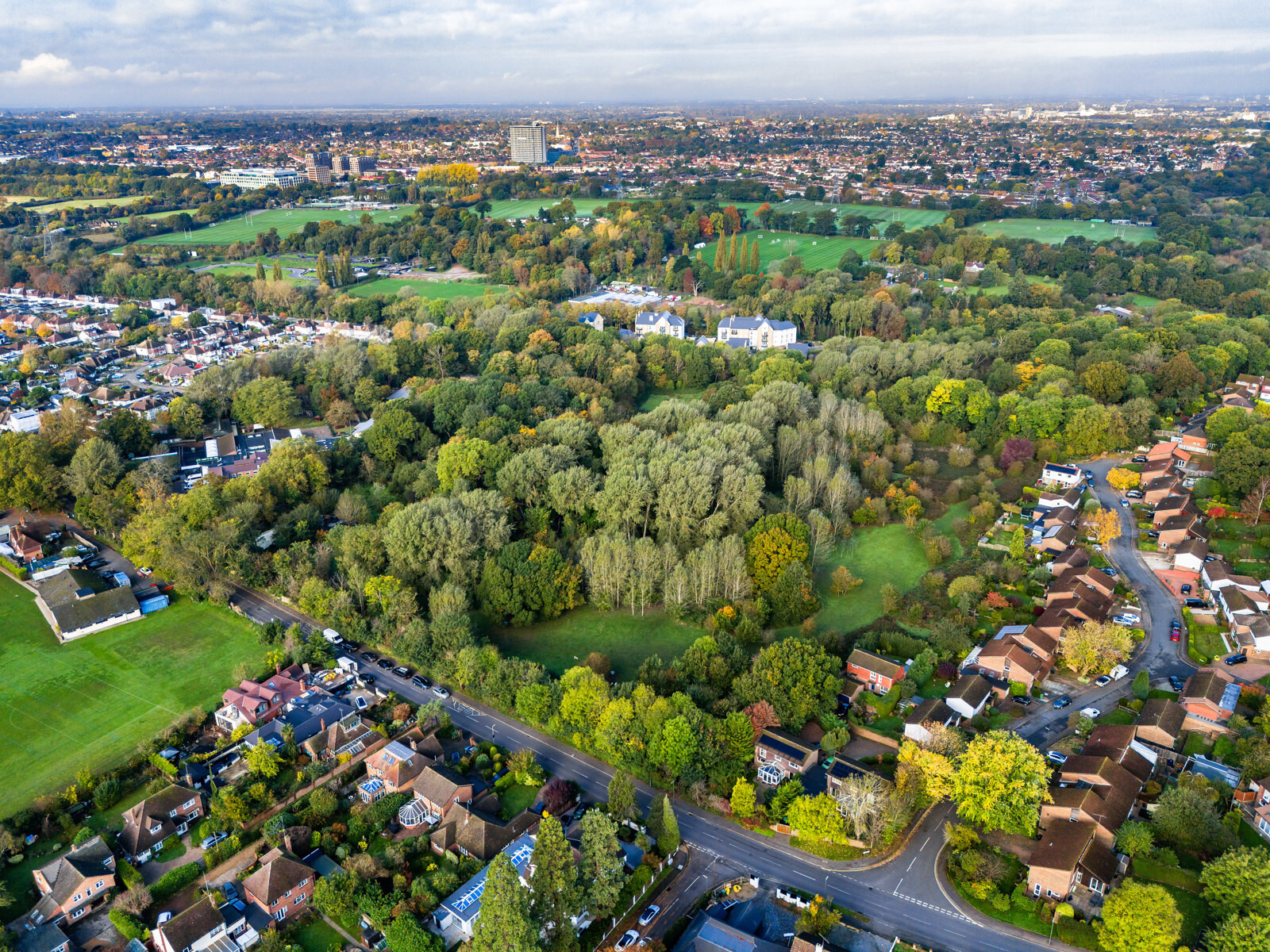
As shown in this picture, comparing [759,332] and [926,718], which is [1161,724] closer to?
[926,718]

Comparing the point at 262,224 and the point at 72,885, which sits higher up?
the point at 262,224

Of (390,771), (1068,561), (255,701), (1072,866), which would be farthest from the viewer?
(1068,561)

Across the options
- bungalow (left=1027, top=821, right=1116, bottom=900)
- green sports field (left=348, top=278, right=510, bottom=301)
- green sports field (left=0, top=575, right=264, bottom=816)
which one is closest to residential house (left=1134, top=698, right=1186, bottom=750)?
bungalow (left=1027, top=821, right=1116, bottom=900)

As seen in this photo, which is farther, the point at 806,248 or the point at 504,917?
the point at 806,248

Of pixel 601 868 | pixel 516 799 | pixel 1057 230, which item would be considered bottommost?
pixel 516 799

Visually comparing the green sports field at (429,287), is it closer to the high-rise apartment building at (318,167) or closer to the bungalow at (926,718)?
the high-rise apartment building at (318,167)

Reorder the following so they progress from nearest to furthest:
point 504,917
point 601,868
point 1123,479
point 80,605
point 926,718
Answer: point 504,917 → point 601,868 → point 926,718 → point 80,605 → point 1123,479

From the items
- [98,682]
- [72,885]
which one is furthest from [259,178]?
[72,885]

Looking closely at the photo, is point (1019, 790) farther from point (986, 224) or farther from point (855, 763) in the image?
point (986, 224)
